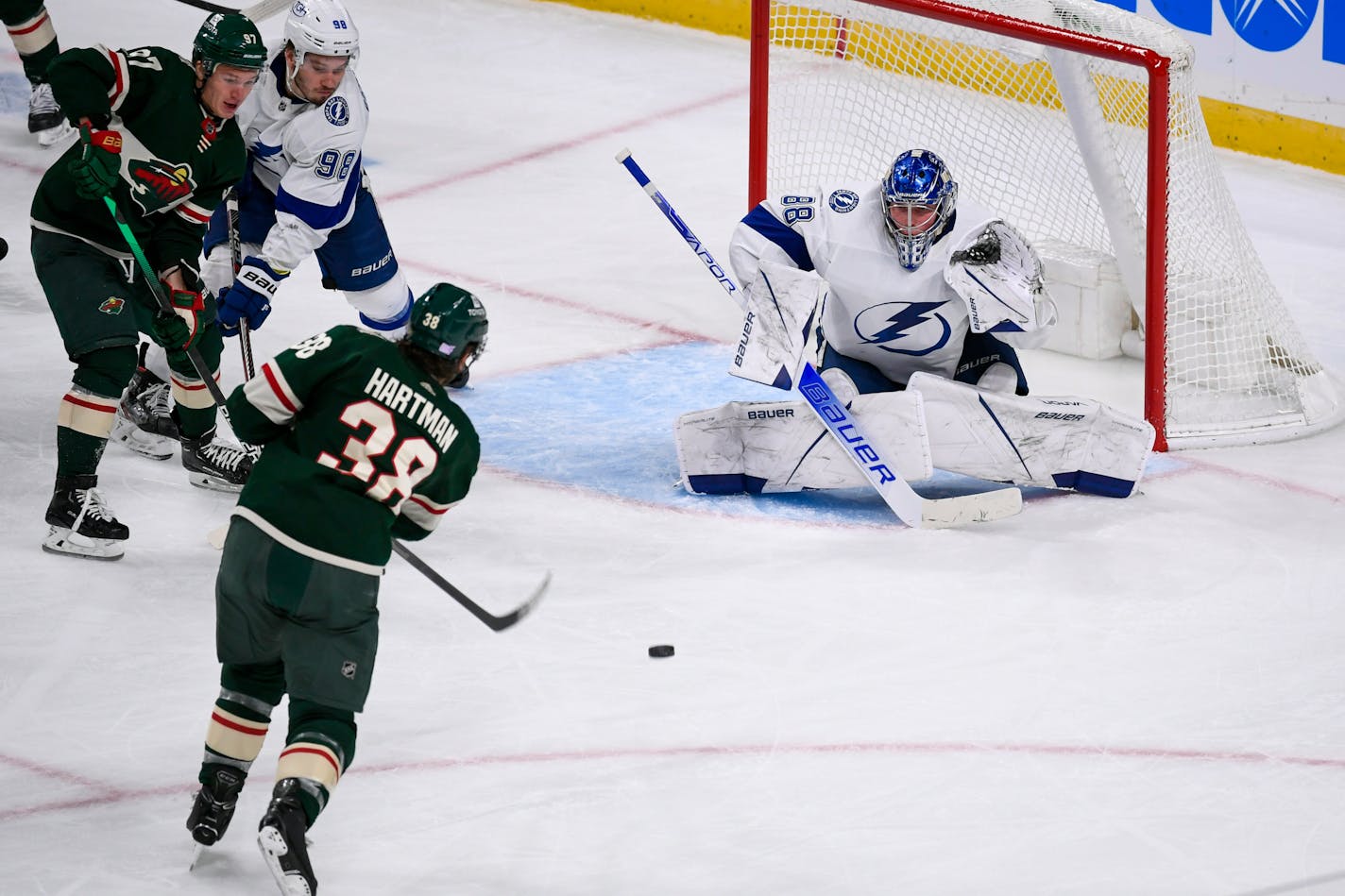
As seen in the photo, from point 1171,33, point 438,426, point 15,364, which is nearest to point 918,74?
point 1171,33

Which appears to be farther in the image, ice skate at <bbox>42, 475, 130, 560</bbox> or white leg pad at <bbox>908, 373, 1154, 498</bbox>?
white leg pad at <bbox>908, 373, 1154, 498</bbox>

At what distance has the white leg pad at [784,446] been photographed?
16.0ft

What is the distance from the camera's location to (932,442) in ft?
16.2

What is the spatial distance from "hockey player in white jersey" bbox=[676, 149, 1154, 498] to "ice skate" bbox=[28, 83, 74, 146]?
3247mm

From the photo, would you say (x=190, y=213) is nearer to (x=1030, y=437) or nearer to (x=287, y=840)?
(x=287, y=840)

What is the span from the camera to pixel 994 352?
5.15 m

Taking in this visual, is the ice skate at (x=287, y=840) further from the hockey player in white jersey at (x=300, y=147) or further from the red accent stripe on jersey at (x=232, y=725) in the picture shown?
the hockey player in white jersey at (x=300, y=147)

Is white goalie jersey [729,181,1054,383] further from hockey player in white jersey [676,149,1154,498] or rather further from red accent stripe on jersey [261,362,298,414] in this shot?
red accent stripe on jersey [261,362,298,414]

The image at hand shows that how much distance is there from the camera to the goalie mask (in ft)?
15.7

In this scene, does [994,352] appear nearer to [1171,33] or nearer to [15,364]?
[1171,33]

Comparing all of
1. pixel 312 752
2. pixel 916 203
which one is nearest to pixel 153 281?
pixel 312 752

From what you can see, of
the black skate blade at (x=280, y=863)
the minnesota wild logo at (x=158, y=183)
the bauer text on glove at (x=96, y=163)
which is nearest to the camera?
the black skate blade at (x=280, y=863)

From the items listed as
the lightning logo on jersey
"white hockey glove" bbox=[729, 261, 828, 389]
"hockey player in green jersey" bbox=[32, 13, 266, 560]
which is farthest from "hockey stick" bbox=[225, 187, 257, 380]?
the lightning logo on jersey

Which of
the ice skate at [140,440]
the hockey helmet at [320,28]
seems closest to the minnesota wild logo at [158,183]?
the hockey helmet at [320,28]
